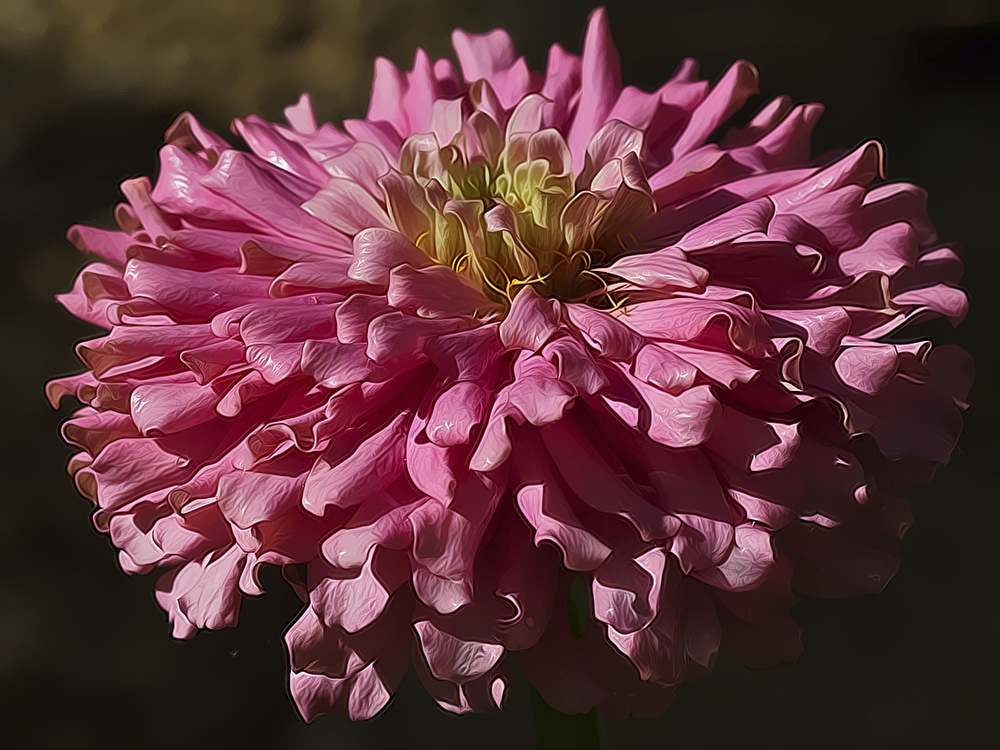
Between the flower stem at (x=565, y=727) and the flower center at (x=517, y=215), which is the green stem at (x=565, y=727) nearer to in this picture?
the flower stem at (x=565, y=727)

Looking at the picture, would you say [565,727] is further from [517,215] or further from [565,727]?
[517,215]

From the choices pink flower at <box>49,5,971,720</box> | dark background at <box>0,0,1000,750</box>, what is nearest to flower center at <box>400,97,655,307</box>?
pink flower at <box>49,5,971,720</box>

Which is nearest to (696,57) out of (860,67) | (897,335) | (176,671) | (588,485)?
(860,67)

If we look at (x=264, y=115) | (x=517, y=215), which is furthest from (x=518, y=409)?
(x=264, y=115)

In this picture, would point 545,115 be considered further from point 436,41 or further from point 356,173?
point 436,41

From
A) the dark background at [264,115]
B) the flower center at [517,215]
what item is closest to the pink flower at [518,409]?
the flower center at [517,215]

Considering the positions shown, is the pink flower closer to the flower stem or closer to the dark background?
the flower stem
